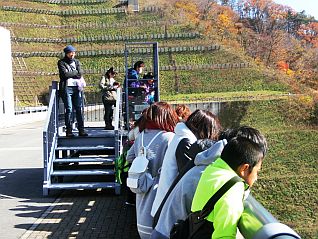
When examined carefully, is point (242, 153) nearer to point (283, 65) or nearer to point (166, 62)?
point (166, 62)

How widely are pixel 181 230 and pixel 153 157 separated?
7.18 ft

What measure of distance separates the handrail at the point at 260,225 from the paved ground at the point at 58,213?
164 inches

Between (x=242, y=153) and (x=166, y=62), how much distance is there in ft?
163

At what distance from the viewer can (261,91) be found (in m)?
50.1

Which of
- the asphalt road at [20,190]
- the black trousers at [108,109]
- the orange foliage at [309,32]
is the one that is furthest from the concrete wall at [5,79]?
the orange foliage at [309,32]

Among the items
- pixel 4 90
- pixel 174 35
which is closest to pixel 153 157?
pixel 4 90

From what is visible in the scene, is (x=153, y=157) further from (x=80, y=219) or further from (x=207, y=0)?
(x=207, y=0)

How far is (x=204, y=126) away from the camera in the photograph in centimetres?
421

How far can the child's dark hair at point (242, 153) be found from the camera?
3.07m

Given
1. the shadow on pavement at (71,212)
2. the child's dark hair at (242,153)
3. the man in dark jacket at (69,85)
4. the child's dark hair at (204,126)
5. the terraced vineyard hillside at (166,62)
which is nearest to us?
the child's dark hair at (242,153)

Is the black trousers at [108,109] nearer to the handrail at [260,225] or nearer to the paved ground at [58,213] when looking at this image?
the paved ground at [58,213]

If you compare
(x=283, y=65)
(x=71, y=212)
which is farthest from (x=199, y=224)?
(x=283, y=65)

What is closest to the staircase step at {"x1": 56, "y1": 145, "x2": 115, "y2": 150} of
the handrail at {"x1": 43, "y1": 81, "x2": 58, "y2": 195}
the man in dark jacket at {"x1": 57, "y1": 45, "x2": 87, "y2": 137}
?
the handrail at {"x1": 43, "y1": 81, "x2": 58, "y2": 195}

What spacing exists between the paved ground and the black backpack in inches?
144
